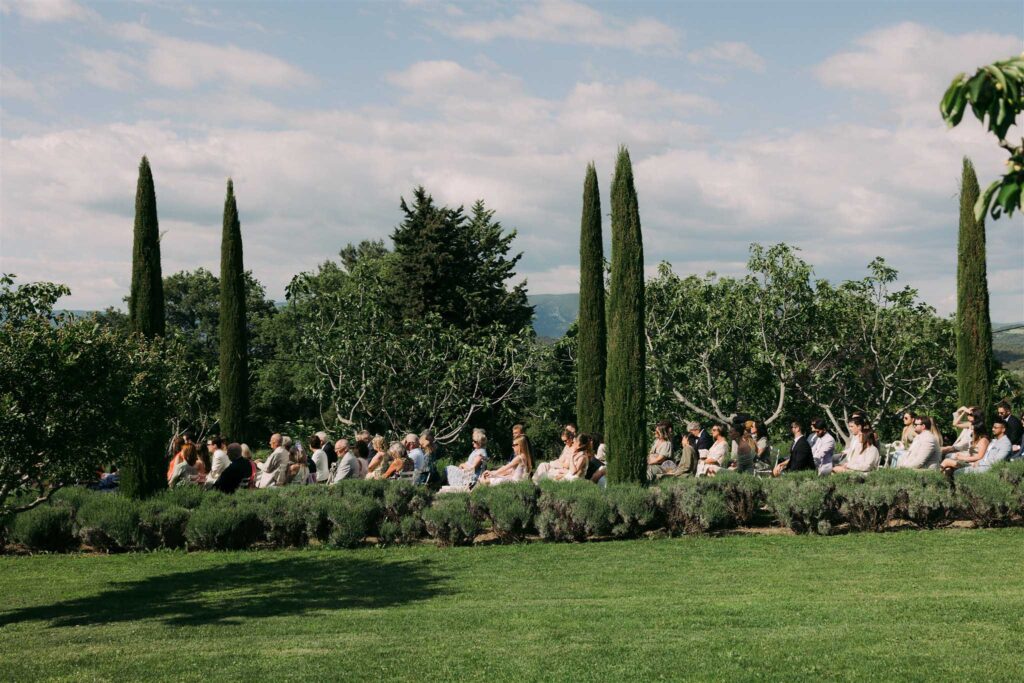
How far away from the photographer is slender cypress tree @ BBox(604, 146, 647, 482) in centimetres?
1592

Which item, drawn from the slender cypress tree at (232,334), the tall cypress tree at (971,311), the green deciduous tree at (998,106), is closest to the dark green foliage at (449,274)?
the slender cypress tree at (232,334)

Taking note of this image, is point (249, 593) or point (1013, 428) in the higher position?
point (1013, 428)

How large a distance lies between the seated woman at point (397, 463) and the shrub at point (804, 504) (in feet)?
20.5

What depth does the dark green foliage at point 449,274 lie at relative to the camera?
37.7 metres

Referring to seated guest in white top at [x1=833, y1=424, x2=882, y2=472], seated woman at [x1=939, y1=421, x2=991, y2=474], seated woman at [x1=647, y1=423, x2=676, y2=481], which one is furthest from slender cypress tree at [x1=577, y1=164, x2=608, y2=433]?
seated woman at [x1=939, y1=421, x2=991, y2=474]

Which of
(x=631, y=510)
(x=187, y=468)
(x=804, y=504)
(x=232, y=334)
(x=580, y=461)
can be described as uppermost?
(x=232, y=334)

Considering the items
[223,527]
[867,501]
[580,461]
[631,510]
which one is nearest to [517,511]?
[631,510]

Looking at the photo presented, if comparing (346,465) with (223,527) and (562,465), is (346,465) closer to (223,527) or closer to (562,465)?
(223,527)

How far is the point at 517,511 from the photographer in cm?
1366

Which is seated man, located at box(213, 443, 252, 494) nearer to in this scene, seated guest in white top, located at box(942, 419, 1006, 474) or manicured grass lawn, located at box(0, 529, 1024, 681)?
manicured grass lawn, located at box(0, 529, 1024, 681)

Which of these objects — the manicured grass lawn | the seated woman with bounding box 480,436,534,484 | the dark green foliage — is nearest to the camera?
the manicured grass lawn

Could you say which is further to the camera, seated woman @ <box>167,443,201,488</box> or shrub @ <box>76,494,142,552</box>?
seated woman @ <box>167,443,201,488</box>

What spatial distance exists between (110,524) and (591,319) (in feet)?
38.6

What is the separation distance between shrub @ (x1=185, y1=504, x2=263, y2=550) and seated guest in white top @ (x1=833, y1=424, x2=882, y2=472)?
29.4 ft
